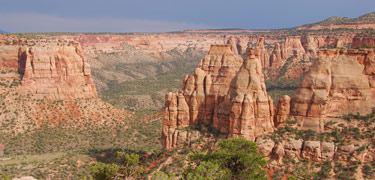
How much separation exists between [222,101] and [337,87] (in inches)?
547

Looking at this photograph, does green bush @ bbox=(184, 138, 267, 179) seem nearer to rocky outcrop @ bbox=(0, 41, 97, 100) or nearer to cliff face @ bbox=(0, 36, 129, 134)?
cliff face @ bbox=(0, 36, 129, 134)

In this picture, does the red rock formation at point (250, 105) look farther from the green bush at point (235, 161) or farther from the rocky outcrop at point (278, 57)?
the rocky outcrop at point (278, 57)

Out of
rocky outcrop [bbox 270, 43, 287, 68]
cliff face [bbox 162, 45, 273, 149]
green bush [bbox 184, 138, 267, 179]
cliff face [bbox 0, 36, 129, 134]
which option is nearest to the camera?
green bush [bbox 184, 138, 267, 179]

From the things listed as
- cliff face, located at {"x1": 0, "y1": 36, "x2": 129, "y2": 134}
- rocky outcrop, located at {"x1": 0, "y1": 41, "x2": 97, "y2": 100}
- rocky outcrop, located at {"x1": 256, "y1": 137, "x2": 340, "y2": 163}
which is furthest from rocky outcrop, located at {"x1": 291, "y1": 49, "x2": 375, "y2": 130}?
rocky outcrop, located at {"x1": 0, "y1": 41, "x2": 97, "y2": 100}

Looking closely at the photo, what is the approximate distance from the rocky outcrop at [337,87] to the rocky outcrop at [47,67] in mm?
52974

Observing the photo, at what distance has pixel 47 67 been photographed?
74438mm

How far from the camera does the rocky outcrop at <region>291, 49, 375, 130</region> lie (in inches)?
1574

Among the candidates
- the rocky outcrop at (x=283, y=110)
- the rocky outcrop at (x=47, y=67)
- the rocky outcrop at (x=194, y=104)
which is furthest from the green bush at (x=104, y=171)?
the rocky outcrop at (x=47, y=67)

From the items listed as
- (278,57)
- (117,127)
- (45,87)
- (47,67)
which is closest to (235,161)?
(117,127)

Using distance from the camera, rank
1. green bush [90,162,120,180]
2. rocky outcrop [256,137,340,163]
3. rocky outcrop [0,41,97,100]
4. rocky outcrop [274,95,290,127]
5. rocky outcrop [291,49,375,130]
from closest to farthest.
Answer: green bush [90,162,120,180], rocky outcrop [256,137,340,163], rocky outcrop [291,49,375,130], rocky outcrop [274,95,290,127], rocky outcrop [0,41,97,100]

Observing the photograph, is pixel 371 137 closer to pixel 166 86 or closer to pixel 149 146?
pixel 149 146

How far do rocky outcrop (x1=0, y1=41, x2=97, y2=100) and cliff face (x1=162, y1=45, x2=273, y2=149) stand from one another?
35452mm

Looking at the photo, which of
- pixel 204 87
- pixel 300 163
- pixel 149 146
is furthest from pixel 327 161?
pixel 149 146

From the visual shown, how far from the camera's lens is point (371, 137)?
37719 mm
